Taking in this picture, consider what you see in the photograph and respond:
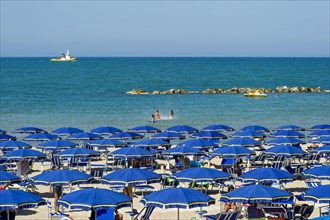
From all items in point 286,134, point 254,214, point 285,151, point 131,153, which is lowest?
point 254,214

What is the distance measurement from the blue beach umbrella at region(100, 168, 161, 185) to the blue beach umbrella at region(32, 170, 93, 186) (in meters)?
0.62

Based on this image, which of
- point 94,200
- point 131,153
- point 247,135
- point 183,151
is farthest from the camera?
point 247,135

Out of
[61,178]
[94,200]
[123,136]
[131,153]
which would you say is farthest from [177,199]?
[123,136]

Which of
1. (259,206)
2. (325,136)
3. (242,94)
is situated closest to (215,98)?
(242,94)

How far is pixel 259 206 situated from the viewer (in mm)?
17250

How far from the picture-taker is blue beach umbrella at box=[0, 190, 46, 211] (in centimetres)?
1489

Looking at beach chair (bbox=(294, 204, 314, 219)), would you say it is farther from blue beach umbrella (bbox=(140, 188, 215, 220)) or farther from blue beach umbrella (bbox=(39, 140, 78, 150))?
blue beach umbrella (bbox=(39, 140, 78, 150))

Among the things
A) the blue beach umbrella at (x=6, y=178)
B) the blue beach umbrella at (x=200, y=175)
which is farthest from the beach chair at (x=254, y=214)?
the blue beach umbrella at (x=6, y=178)

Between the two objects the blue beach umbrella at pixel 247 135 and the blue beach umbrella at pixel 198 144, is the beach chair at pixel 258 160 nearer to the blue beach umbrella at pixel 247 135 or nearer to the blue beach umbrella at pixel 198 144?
the blue beach umbrella at pixel 198 144

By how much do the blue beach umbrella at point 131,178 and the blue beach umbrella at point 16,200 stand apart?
332 cm

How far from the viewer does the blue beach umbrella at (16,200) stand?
48.9ft

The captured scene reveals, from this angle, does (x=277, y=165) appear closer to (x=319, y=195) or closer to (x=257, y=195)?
(x=319, y=195)

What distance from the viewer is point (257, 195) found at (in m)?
15.9

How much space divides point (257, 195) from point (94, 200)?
13.3ft
